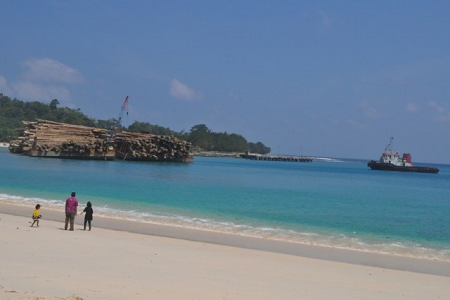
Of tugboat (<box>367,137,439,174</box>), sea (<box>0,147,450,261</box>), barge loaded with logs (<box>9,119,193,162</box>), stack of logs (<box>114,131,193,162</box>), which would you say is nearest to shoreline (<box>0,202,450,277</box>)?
sea (<box>0,147,450,261</box>)

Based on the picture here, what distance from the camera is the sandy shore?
9.31m

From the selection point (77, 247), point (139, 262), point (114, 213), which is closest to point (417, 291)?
point (139, 262)

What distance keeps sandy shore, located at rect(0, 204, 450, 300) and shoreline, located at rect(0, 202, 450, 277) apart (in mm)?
39

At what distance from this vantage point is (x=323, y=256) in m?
15.5

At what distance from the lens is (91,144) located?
77.8m

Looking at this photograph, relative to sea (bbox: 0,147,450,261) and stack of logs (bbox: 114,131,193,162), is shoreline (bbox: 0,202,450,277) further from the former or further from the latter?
stack of logs (bbox: 114,131,193,162)

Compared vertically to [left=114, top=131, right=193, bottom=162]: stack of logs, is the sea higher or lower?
lower

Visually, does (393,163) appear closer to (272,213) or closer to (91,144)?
(91,144)

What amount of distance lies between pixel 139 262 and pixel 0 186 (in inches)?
1015

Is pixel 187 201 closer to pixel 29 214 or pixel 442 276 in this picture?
pixel 29 214

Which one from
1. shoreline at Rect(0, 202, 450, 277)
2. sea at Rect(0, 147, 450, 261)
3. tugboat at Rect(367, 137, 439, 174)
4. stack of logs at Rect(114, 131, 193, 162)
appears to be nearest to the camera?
shoreline at Rect(0, 202, 450, 277)

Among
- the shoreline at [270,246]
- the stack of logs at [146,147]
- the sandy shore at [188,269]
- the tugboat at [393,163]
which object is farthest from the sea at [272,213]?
the tugboat at [393,163]

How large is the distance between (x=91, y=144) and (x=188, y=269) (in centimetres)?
6910

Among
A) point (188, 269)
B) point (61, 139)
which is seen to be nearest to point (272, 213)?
point (188, 269)
